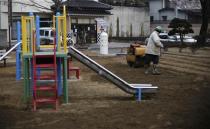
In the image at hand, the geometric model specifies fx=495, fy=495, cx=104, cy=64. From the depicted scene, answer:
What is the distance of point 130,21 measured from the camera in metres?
59.3

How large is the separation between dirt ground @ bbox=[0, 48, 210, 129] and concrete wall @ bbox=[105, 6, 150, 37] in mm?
41704

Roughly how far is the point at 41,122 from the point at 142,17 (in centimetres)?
5181

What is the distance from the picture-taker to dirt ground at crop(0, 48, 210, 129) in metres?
8.77

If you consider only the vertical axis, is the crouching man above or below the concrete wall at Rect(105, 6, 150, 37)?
below

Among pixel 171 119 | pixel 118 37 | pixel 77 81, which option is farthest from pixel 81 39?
pixel 171 119

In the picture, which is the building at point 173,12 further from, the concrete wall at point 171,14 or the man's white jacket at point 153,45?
the man's white jacket at point 153,45

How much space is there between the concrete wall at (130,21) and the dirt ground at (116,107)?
137 ft

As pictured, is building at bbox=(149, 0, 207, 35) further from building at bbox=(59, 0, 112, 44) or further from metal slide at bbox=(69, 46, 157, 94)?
metal slide at bbox=(69, 46, 157, 94)

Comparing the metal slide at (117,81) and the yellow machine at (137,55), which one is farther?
the yellow machine at (137,55)

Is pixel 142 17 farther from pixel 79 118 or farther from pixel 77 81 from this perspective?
pixel 79 118

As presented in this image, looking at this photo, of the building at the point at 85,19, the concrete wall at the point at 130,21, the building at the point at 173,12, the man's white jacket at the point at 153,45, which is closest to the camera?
the man's white jacket at the point at 153,45

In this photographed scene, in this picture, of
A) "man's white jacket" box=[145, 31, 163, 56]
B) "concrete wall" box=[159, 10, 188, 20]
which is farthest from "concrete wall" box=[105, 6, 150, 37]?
"man's white jacket" box=[145, 31, 163, 56]

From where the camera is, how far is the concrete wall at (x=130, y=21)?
57.5 m

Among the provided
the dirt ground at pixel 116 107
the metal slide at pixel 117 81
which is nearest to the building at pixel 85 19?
the dirt ground at pixel 116 107
